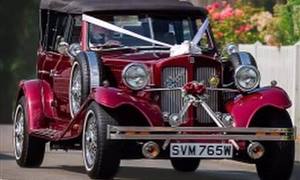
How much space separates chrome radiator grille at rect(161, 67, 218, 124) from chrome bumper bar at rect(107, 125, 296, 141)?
1.72 ft

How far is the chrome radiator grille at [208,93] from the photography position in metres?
12.8

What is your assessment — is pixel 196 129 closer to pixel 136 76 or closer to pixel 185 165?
pixel 136 76

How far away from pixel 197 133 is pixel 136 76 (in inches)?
38.3

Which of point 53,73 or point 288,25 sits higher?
point 288,25

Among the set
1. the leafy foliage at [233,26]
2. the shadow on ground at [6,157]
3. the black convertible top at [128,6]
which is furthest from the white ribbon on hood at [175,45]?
the leafy foliage at [233,26]

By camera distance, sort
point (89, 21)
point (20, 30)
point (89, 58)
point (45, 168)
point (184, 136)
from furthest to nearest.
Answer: point (20, 30) < point (45, 168) < point (89, 21) < point (89, 58) < point (184, 136)

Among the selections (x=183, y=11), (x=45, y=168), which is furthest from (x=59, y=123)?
(x=183, y=11)

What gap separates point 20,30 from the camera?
110 feet

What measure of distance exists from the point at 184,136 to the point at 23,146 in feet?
12.2

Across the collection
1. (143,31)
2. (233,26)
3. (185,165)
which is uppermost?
(143,31)

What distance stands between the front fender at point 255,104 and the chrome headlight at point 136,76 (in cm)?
101

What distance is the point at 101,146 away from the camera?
12.1 m

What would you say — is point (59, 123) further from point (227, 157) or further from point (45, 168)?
point (227, 157)

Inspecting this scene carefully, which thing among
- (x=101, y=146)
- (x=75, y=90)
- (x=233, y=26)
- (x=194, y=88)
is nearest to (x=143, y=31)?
(x=75, y=90)
